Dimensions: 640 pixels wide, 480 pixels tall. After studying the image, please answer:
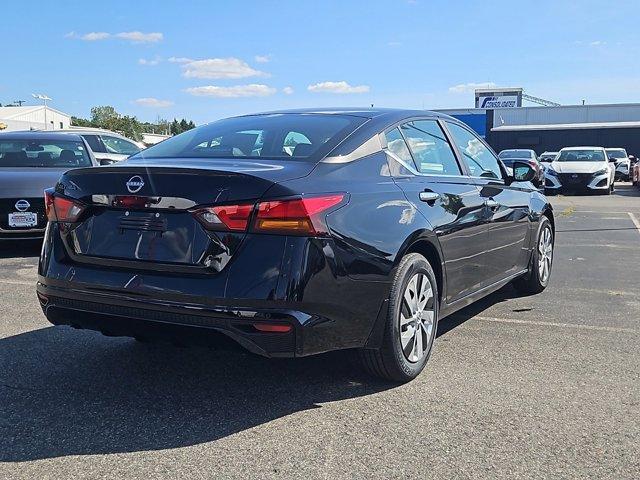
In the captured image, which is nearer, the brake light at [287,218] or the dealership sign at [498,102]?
the brake light at [287,218]

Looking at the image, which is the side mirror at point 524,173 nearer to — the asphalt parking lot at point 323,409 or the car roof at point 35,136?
the asphalt parking lot at point 323,409

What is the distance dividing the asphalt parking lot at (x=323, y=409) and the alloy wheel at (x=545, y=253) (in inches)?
44.9

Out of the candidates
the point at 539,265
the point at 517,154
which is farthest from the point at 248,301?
the point at 517,154

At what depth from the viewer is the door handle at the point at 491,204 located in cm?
494

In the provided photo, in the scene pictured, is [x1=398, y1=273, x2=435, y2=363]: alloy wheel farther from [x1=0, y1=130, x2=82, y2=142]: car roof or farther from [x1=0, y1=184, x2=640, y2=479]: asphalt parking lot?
[x1=0, y1=130, x2=82, y2=142]: car roof

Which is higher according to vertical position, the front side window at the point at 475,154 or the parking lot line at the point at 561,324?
the front side window at the point at 475,154

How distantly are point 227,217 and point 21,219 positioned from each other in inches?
221

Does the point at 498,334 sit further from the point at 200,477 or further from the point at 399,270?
the point at 200,477

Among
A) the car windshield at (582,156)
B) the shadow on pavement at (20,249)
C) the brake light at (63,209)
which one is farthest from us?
the car windshield at (582,156)

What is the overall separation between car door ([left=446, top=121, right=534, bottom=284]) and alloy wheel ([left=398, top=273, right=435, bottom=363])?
1.10 m

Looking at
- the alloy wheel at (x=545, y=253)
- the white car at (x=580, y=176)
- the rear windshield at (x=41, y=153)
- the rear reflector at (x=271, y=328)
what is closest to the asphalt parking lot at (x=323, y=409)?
the rear reflector at (x=271, y=328)

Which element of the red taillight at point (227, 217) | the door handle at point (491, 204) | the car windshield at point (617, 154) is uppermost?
the car windshield at point (617, 154)

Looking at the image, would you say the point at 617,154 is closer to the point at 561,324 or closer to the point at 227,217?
the point at 561,324

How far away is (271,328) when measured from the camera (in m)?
3.14
